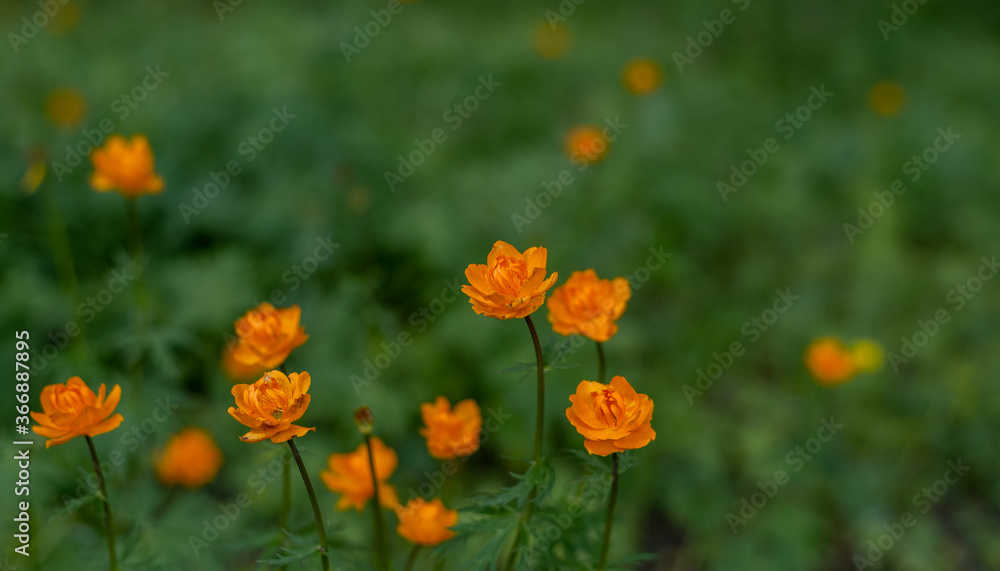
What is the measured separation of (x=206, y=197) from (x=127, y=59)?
5.93 ft

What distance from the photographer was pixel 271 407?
39.6 inches

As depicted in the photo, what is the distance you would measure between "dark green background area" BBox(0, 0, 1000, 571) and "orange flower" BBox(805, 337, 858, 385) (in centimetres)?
30

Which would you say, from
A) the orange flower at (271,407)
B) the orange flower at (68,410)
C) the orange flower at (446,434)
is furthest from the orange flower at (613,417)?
the orange flower at (68,410)

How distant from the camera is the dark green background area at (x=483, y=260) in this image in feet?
7.27

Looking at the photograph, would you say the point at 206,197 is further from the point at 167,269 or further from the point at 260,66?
the point at 260,66

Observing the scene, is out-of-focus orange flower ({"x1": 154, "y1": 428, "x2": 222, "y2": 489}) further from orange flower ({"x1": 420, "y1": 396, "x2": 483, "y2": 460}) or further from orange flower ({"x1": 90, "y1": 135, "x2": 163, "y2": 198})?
orange flower ({"x1": 420, "y1": 396, "x2": 483, "y2": 460})

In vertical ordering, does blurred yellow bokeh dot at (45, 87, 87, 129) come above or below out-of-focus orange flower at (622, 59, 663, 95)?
above

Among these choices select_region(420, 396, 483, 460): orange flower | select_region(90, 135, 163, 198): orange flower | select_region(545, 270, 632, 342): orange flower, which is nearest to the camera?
select_region(545, 270, 632, 342): orange flower

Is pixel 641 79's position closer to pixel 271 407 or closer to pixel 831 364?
pixel 831 364

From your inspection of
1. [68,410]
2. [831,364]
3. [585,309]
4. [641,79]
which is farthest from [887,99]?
[68,410]

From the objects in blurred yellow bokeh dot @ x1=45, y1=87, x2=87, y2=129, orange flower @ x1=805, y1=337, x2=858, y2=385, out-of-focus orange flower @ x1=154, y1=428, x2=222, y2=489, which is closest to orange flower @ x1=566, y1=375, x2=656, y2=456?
out-of-focus orange flower @ x1=154, y1=428, x2=222, y2=489

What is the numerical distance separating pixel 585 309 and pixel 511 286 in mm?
191

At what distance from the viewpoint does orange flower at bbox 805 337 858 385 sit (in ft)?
7.39

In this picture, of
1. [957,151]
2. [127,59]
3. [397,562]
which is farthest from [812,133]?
[127,59]
